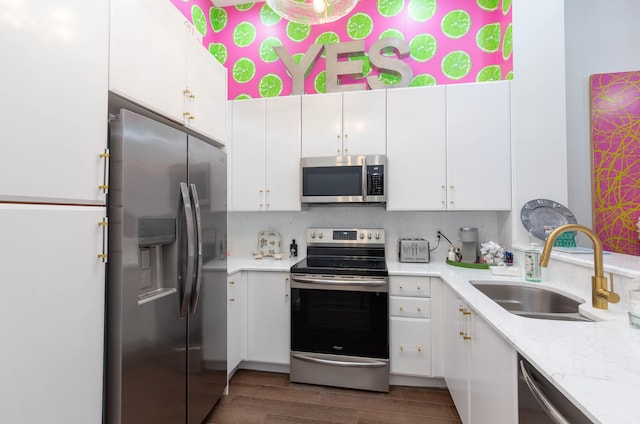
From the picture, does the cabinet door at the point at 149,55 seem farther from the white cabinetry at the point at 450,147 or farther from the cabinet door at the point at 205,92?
the white cabinetry at the point at 450,147

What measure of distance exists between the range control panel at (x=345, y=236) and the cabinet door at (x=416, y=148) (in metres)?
0.34

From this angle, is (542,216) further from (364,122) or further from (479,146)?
(364,122)

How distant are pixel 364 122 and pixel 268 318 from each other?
1851mm

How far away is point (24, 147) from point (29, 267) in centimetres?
38

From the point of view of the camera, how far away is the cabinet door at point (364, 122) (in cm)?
260

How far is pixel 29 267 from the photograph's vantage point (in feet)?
3.19

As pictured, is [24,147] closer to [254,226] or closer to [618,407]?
[618,407]

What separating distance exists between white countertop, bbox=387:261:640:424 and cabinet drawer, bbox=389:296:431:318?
78cm

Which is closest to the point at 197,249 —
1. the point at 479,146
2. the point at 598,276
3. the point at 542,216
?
the point at 598,276

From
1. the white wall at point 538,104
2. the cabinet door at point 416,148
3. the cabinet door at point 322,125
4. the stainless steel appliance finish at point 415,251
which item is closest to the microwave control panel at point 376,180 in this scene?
the cabinet door at point 416,148

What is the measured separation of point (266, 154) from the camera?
279 cm

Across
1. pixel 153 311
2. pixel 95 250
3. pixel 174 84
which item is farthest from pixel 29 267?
pixel 174 84

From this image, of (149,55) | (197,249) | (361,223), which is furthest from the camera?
(361,223)

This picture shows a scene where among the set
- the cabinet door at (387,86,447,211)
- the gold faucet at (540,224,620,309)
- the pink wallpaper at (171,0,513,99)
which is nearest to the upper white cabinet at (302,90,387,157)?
the cabinet door at (387,86,447,211)
